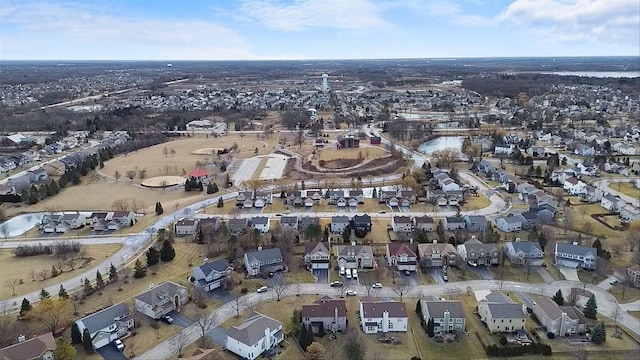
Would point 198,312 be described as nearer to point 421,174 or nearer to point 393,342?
point 393,342

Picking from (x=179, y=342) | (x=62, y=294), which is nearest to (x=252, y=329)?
(x=179, y=342)

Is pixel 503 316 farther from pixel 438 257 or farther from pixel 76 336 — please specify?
pixel 76 336

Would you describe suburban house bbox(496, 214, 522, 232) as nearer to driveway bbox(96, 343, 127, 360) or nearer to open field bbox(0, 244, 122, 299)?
driveway bbox(96, 343, 127, 360)

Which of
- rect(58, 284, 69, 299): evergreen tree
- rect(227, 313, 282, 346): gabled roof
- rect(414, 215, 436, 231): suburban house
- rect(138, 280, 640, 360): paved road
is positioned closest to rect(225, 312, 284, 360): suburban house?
rect(227, 313, 282, 346): gabled roof

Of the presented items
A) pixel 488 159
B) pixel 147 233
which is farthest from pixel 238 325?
pixel 488 159

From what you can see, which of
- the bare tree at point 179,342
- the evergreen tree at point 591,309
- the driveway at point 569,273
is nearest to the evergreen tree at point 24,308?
the bare tree at point 179,342
